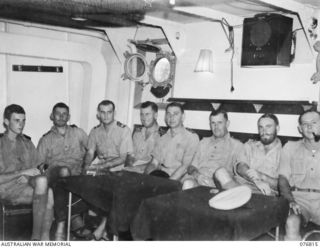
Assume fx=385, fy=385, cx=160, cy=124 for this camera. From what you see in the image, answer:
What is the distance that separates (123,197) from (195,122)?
1707 mm

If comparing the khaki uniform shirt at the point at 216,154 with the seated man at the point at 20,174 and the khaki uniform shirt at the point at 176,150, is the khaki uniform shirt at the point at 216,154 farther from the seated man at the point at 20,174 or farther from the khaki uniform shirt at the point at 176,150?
the seated man at the point at 20,174

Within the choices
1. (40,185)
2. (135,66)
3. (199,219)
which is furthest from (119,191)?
(135,66)

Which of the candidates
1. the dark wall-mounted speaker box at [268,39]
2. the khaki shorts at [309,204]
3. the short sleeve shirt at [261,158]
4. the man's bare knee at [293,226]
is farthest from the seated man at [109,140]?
the man's bare knee at [293,226]

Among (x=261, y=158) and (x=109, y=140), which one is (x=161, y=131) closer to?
(x=109, y=140)

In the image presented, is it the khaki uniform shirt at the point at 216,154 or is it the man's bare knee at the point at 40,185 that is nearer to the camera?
the man's bare knee at the point at 40,185

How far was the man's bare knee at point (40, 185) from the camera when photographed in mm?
2693

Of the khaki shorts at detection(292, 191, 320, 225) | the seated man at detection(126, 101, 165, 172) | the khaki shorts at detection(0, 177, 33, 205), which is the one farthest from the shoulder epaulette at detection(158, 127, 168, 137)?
the khaki shorts at detection(292, 191, 320, 225)

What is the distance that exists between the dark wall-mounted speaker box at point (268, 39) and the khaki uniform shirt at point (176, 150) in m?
0.80

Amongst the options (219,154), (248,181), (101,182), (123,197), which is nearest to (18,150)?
(101,182)

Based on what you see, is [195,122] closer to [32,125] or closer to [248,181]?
[248,181]

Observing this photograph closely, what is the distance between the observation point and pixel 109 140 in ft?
11.7

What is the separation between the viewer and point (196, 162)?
3100 mm

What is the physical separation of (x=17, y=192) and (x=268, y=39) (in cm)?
221

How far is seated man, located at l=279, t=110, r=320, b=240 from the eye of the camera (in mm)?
2375
